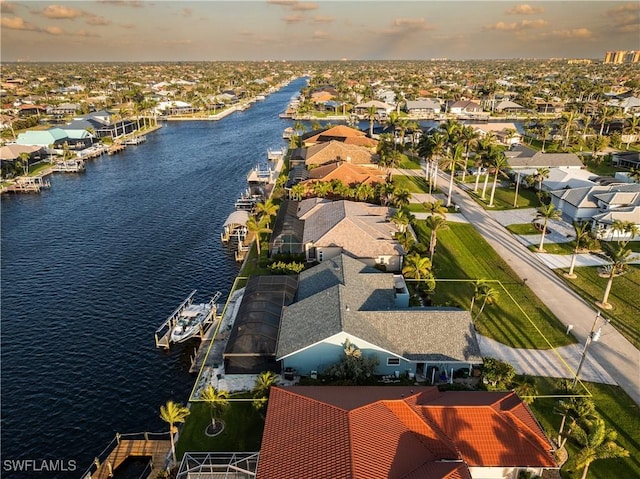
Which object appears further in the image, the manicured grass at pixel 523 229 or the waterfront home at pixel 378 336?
the manicured grass at pixel 523 229

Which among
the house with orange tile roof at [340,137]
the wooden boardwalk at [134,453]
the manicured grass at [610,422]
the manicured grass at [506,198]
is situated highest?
the house with orange tile roof at [340,137]

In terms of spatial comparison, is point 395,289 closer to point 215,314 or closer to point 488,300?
point 488,300

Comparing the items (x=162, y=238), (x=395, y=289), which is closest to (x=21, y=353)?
(x=162, y=238)

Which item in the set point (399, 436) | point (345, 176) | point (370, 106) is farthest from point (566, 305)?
point (370, 106)

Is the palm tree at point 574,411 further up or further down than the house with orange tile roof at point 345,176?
further down

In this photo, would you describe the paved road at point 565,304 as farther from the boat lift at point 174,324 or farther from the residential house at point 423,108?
the residential house at point 423,108

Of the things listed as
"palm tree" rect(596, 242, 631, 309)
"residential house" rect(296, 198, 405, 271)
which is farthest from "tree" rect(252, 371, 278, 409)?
"palm tree" rect(596, 242, 631, 309)

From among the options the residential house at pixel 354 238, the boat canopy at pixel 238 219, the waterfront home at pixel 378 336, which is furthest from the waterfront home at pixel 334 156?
the waterfront home at pixel 378 336
